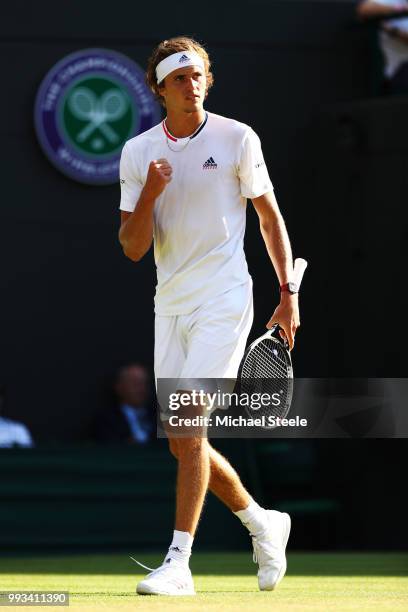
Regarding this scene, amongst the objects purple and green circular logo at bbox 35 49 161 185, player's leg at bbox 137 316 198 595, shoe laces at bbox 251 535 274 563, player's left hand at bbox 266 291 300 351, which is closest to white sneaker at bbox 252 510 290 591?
shoe laces at bbox 251 535 274 563

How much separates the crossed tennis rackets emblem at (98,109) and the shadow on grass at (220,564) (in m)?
3.28

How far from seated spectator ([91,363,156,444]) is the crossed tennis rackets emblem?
181cm

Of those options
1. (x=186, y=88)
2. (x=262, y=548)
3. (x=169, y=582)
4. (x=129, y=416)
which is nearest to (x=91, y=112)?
(x=129, y=416)

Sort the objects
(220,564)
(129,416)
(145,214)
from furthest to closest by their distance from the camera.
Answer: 1. (129,416)
2. (220,564)
3. (145,214)

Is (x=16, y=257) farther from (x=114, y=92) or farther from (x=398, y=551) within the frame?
(x=398, y=551)

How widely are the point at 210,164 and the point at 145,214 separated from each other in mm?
353

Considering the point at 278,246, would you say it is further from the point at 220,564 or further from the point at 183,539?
the point at 220,564

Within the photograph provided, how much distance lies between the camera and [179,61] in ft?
20.0

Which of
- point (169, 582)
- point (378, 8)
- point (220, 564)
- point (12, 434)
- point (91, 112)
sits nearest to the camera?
point (169, 582)

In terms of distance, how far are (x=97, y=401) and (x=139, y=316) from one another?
2.37 ft

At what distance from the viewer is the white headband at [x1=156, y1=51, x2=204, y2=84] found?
6.08 metres

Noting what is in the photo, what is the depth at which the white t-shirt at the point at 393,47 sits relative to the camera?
1170 centimetres

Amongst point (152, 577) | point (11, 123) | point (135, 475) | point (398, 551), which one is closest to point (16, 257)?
point (11, 123)

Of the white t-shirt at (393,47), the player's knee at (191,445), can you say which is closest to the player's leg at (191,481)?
the player's knee at (191,445)
